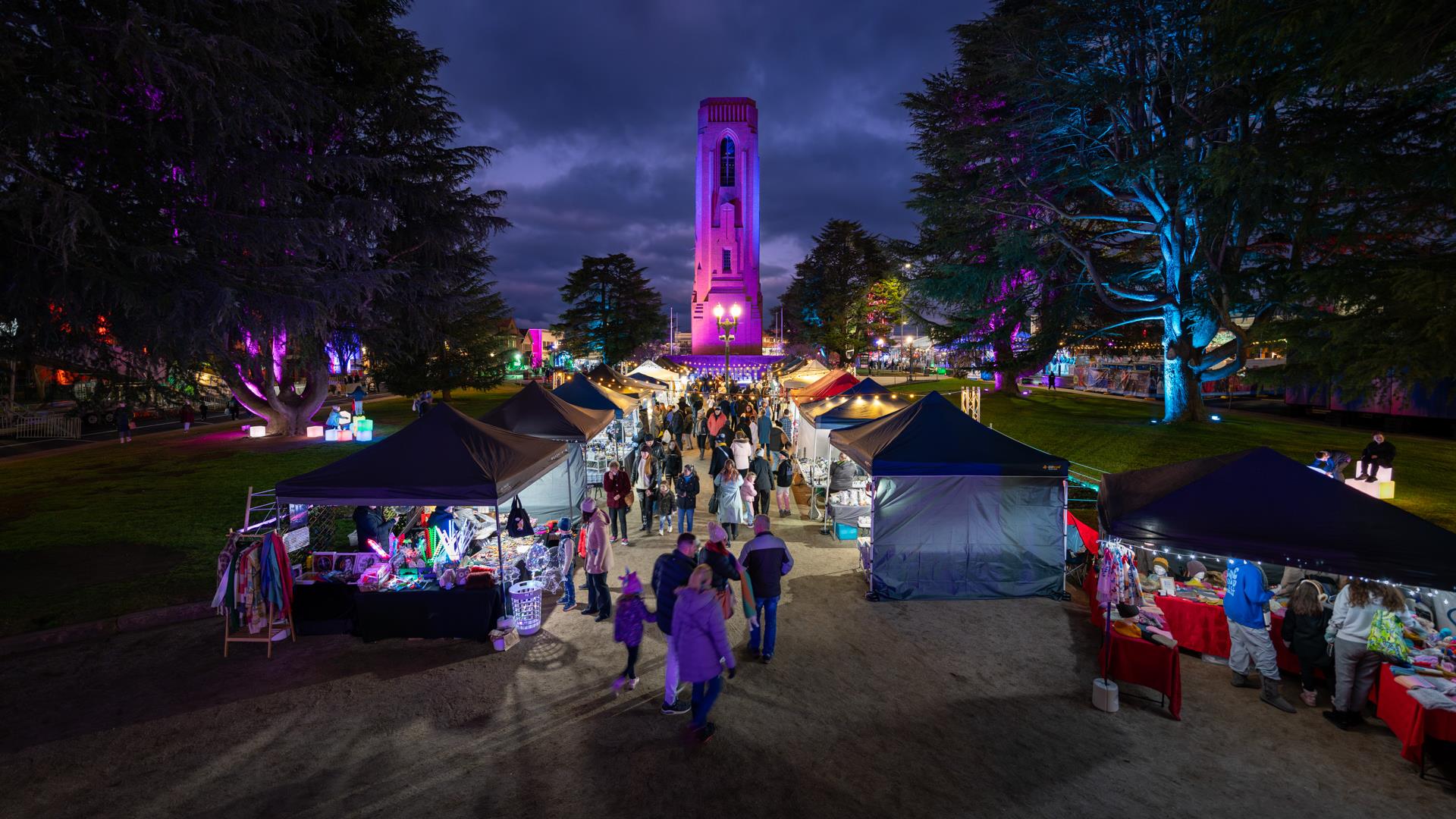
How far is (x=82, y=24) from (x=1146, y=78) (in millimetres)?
25963

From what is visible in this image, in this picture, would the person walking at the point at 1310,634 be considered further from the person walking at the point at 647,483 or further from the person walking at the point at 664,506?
the person walking at the point at 647,483

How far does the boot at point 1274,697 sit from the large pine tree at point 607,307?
5633cm

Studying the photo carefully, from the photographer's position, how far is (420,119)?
72.3 ft

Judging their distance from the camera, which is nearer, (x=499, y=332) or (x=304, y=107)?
(x=304, y=107)

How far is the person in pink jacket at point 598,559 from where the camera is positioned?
24.3 feet

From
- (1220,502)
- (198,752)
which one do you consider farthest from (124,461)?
(1220,502)

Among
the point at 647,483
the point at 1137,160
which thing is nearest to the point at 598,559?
the point at 647,483

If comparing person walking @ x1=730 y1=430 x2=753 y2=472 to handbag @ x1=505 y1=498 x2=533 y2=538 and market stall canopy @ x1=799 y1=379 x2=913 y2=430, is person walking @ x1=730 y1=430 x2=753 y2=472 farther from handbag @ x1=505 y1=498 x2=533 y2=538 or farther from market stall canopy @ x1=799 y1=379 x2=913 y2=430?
handbag @ x1=505 y1=498 x2=533 y2=538

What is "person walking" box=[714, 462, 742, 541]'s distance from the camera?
10.5 meters

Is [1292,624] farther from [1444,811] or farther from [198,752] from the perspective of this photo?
[198,752]

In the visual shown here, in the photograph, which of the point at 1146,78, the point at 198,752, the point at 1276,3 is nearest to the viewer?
the point at 198,752

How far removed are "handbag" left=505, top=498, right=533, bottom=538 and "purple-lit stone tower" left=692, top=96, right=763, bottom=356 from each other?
58.2 meters

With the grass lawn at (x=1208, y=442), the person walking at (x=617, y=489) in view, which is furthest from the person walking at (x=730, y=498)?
the grass lawn at (x=1208, y=442)

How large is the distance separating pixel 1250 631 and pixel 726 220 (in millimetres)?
65819
